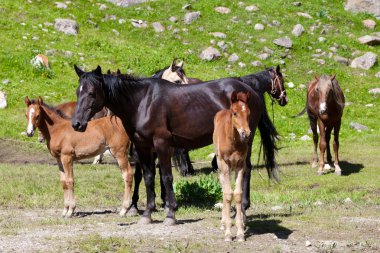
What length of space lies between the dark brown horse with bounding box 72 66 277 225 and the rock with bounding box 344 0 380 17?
75.9 ft

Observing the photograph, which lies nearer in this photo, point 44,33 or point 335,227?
point 335,227

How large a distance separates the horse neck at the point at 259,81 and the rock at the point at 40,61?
13.1 metres

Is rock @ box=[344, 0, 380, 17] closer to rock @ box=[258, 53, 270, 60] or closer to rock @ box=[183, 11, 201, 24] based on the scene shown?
rock @ box=[258, 53, 270, 60]

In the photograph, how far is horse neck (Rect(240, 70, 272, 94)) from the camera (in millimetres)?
14117

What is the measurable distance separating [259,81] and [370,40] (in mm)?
17469

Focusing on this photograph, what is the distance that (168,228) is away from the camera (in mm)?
10750

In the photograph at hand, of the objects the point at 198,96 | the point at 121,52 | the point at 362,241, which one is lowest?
the point at 362,241

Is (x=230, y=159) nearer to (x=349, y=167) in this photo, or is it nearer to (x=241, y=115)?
(x=241, y=115)

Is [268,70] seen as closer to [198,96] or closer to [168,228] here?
[198,96]

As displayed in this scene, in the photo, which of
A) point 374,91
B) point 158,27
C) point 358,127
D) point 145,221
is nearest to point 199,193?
point 145,221

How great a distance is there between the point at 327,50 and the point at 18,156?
14.9m

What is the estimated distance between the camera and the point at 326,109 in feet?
59.1

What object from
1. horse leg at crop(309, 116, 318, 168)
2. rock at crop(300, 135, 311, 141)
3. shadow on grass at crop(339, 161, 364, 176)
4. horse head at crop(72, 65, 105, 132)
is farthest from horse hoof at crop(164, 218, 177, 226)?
rock at crop(300, 135, 311, 141)

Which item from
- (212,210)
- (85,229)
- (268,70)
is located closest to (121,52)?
(268,70)
